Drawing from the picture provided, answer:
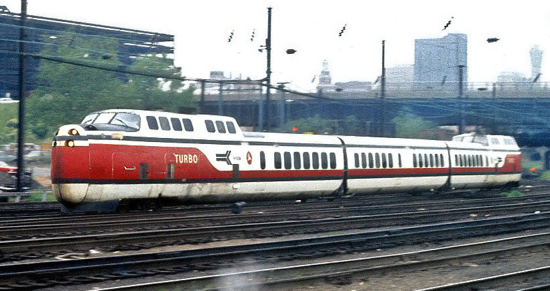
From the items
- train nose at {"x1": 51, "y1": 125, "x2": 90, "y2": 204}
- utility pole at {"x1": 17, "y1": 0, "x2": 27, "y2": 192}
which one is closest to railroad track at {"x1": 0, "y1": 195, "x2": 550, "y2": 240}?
train nose at {"x1": 51, "y1": 125, "x2": 90, "y2": 204}

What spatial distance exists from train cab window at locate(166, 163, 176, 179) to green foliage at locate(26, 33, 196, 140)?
31638 millimetres

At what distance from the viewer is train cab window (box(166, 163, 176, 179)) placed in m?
19.5

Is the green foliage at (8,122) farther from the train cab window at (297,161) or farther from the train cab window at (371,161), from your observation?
the train cab window at (297,161)

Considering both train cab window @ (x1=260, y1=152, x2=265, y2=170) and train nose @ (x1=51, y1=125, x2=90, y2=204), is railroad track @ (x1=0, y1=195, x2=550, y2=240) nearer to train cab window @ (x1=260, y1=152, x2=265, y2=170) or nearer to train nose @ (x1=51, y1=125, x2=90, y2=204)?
train nose @ (x1=51, y1=125, x2=90, y2=204)

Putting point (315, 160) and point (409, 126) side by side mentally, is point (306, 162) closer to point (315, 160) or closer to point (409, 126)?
point (315, 160)

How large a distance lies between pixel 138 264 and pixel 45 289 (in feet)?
5.59

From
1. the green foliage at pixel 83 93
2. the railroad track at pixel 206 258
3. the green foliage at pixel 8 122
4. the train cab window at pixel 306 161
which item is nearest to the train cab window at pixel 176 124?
the train cab window at pixel 306 161

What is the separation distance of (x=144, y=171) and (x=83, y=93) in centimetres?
3800

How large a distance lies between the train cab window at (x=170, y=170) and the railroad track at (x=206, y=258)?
6876mm

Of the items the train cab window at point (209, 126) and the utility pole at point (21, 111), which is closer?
the train cab window at point (209, 126)

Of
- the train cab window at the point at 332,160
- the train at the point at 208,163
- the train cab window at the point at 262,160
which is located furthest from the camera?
the train cab window at the point at 332,160

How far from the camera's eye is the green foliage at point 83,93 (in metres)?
53.9

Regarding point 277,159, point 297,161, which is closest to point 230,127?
point 277,159

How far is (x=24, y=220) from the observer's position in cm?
1744
